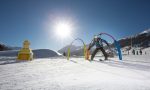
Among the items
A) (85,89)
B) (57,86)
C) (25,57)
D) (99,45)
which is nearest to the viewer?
(85,89)

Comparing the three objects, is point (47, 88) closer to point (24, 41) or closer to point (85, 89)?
point (85, 89)

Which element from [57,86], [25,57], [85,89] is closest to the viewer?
[85,89]

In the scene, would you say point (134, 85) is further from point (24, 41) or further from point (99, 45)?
point (24, 41)

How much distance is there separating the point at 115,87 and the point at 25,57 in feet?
50.0

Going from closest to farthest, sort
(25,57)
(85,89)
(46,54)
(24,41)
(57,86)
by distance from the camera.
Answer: (85,89) → (57,86) → (25,57) → (24,41) → (46,54)

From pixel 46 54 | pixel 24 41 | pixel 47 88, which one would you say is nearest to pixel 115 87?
pixel 47 88

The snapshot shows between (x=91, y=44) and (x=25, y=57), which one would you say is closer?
(x=91, y=44)

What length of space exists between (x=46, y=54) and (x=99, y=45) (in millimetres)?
30849

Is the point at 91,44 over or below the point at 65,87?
over

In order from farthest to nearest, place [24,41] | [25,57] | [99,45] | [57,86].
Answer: [24,41] → [25,57] → [99,45] → [57,86]

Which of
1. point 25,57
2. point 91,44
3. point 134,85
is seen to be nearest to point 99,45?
point 91,44

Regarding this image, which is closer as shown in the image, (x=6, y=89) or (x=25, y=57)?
(x=6, y=89)

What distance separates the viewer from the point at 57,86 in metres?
4.08

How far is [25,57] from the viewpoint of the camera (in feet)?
59.2
